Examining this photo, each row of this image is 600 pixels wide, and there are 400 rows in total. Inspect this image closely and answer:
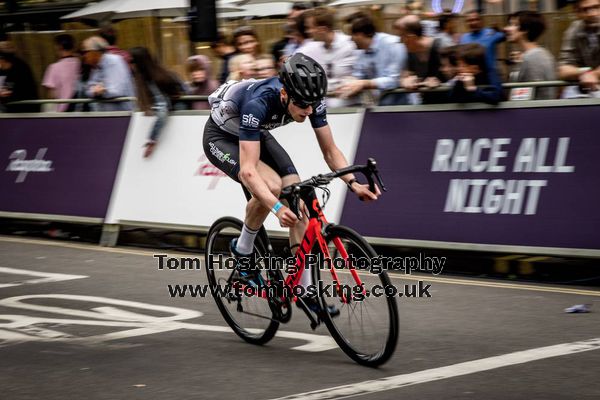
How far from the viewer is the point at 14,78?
15.1 m

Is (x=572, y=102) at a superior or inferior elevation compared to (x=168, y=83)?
superior

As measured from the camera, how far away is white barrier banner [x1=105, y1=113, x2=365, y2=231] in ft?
36.2

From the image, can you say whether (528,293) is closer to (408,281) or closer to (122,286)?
(408,281)

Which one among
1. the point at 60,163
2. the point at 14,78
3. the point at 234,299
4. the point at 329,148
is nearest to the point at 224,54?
the point at 60,163

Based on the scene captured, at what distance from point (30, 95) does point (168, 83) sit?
11.0 ft

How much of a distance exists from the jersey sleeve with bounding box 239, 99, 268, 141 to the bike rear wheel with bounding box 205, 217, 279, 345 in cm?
92

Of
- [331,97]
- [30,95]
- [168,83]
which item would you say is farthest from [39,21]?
[331,97]

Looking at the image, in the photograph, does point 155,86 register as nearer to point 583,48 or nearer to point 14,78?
point 14,78

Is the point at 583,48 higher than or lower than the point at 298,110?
lower

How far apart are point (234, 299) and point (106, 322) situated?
1116mm

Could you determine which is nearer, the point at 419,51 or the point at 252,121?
the point at 252,121

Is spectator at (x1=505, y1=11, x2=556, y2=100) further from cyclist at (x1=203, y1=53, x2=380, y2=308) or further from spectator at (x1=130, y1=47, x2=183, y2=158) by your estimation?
spectator at (x1=130, y1=47, x2=183, y2=158)

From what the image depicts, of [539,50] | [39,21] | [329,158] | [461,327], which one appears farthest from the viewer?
[39,21]

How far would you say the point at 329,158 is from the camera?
7.30 metres
